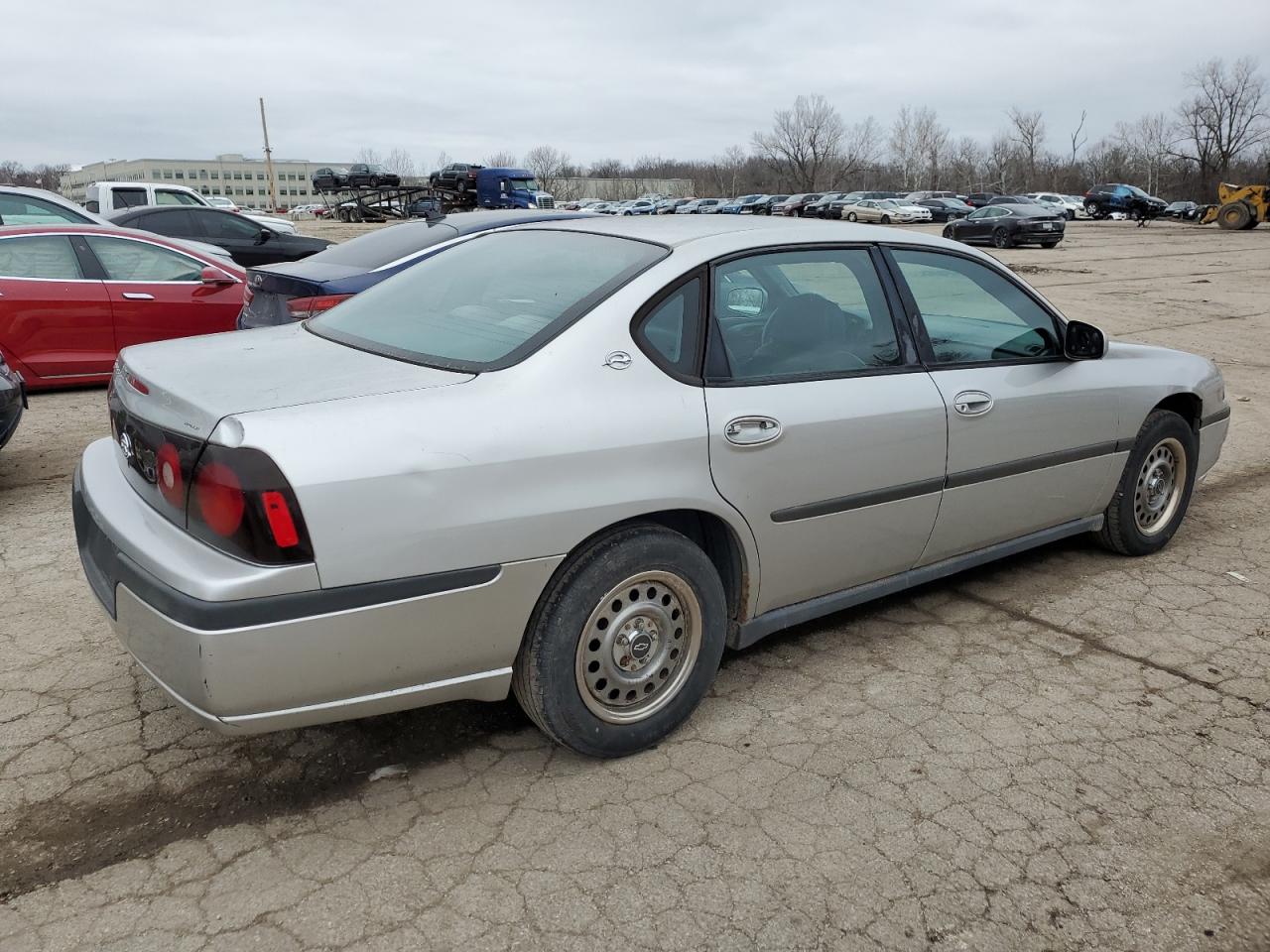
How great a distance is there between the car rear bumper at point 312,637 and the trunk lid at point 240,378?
0.97 feet

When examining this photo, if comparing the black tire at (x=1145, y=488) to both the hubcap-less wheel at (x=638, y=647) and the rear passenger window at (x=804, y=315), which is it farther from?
the hubcap-less wheel at (x=638, y=647)

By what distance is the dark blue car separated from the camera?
20.9ft

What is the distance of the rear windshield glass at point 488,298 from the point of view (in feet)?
9.61

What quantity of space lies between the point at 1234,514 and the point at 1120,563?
1271 millimetres

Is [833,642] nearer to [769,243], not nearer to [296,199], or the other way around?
[769,243]

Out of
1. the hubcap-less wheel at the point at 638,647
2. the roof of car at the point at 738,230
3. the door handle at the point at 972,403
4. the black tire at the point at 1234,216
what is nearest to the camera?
the hubcap-less wheel at the point at 638,647

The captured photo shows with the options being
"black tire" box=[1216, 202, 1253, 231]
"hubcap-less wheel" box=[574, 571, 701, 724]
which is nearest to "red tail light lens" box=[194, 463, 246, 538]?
"hubcap-less wheel" box=[574, 571, 701, 724]

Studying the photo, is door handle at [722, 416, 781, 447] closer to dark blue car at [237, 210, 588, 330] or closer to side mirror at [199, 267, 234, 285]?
dark blue car at [237, 210, 588, 330]

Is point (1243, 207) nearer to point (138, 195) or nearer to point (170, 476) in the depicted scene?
point (138, 195)

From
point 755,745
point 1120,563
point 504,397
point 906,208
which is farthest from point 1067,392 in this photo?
point 906,208

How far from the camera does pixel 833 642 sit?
384 centimetres

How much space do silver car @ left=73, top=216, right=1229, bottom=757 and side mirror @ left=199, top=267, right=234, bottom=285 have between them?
5.56 m

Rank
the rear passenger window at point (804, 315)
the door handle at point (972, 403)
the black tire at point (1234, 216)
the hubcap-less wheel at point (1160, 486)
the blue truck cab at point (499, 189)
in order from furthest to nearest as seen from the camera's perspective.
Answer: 1. the black tire at point (1234, 216)
2. the blue truck cab at point (499, 189)
3. the hubcap-less wheel at point (1160, 486)
4. the door handle at point (972, 403)
5. the rear passenger window at point (804, 315)

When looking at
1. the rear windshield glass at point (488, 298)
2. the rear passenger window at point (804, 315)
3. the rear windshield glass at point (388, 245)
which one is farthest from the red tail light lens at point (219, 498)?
the rear windshield glass at point (388, 245)
